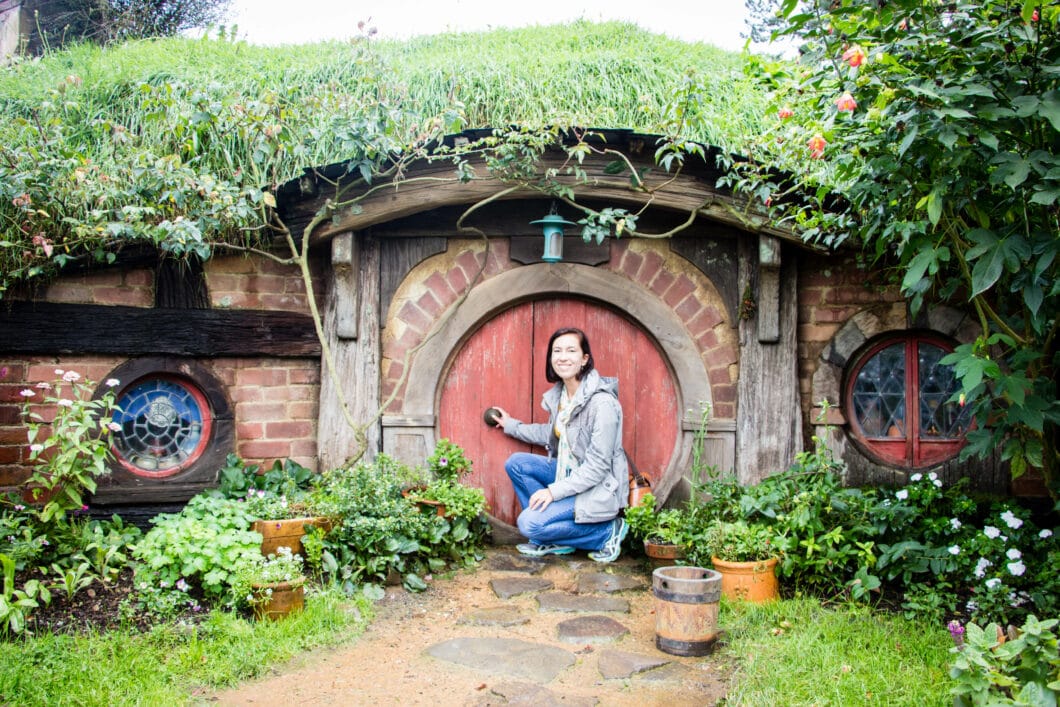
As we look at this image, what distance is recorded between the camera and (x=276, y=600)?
404cm

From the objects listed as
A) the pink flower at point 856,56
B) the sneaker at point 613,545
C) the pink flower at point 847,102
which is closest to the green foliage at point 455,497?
the sneaker at point 613,545

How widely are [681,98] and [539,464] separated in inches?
99.5

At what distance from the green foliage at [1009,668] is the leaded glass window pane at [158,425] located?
469cm

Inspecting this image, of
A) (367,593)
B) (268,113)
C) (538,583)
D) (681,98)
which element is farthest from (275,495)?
(681,98)

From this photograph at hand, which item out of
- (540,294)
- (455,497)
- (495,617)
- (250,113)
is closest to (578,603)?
(495,617)

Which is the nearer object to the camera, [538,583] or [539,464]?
[538,583]

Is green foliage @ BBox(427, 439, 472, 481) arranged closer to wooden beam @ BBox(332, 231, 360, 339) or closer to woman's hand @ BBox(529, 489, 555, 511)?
woman's hand @ BBox(529, 489, 555, 511)

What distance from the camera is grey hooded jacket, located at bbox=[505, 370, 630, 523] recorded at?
525 cm

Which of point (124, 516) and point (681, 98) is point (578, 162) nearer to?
point (681, 98)

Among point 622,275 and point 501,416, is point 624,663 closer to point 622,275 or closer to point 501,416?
point 501,416

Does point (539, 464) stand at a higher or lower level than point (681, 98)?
lower

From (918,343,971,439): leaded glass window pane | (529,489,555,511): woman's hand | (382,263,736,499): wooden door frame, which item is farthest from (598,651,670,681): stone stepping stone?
(918,343,971,439): leaded glass window pane

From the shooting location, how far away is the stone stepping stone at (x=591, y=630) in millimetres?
4078

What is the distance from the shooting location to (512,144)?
522 centimetres
